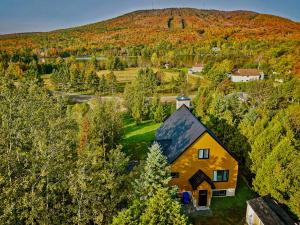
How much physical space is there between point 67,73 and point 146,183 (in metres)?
73.2

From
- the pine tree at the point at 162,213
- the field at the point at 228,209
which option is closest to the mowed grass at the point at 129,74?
the field at the point at 228,209

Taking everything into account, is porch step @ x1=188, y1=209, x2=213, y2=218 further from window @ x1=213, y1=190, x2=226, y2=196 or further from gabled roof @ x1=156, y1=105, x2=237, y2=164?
gabled roof @ x1=156, y1=105, x2=237, y2=164

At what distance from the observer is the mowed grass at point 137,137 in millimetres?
33125

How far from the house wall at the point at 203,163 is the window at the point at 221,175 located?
28 centimetres

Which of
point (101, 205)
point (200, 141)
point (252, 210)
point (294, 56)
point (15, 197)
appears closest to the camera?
point (15, 197)

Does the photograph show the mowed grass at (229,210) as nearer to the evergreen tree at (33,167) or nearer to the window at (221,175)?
the window at (221,175)

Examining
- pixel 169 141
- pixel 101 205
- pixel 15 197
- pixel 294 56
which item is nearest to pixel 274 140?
pixel 169 141

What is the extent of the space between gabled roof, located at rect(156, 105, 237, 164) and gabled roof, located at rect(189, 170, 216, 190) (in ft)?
7.82

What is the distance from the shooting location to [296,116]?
33469 millimetres

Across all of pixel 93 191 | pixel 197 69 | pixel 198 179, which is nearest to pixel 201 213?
pixel 198 179

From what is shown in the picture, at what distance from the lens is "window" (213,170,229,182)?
923 inches

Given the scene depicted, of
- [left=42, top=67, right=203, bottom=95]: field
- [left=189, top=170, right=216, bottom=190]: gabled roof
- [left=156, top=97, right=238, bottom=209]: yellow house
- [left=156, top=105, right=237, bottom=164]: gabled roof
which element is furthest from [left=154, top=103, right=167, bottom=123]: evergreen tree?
[left=42, top=67, right=203, bottom=95]: field

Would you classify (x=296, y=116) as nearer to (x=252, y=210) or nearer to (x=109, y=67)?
(x=252, y=210)

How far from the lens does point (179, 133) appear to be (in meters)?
25.3
